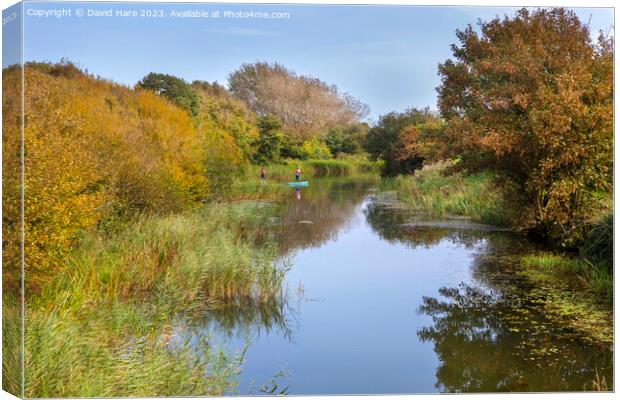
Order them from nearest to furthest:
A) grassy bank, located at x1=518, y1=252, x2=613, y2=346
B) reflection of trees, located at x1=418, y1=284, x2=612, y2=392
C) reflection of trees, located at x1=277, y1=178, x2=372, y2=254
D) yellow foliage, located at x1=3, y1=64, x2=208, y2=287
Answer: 1. yellow foliage, located at x1=3, y1=64, x2=208, y2=287
2. reflection of trees, located at x1=418, y1=284, x2=612, y2=392
3. grassy bank, located at x1=518, y1=252, x2=613, y2=346
4. reflection of trees, located at x1=277, y1=178, x2=372, y2=254

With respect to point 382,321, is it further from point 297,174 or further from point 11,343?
point 11,343

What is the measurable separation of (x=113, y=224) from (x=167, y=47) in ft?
9.25

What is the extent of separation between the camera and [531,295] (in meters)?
8.27

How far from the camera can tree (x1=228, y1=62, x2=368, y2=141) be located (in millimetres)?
6918

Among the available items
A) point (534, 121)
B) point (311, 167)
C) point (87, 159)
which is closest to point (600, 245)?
point (534, 121)

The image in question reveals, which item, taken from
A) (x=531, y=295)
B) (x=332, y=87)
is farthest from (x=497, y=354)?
(x=332, y=87)

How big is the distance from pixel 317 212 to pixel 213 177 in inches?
51.9

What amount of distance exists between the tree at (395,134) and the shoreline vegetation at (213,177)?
3 cm

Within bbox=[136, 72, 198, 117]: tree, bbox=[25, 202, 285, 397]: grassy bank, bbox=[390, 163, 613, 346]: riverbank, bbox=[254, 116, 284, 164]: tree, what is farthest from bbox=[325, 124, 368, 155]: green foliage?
bbox=[390, 163, 613, 346]: riverbank

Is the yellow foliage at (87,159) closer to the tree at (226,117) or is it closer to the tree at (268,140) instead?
the tree at (226,117)

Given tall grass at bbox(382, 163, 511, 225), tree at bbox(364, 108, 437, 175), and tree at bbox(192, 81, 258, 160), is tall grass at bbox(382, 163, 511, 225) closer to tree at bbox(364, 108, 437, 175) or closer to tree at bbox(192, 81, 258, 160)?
tree at bbox(364, 108, 437, 175)

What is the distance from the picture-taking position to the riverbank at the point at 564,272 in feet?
24.0

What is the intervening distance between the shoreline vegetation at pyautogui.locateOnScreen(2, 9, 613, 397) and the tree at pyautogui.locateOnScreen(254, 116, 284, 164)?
0.05ft

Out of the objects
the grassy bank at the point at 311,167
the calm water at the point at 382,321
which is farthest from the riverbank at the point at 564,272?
the grassy bank at the point at 311,167
